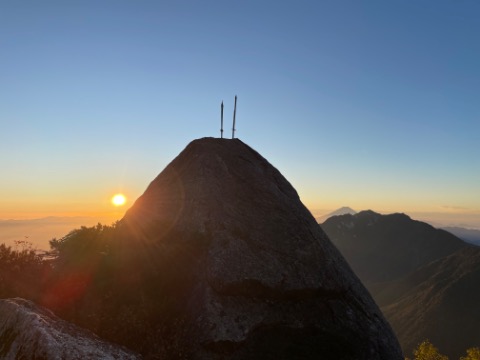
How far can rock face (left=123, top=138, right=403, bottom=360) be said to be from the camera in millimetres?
10633

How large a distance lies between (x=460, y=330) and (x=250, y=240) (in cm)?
19577

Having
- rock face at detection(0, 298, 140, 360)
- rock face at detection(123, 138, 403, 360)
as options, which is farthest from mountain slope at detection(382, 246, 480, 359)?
rock face at detection(0, 298, 140, 360)

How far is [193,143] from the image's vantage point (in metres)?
17.1

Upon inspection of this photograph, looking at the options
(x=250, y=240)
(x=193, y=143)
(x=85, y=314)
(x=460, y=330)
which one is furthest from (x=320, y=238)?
(x=460, y=330)

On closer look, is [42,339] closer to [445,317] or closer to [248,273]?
[248,273]

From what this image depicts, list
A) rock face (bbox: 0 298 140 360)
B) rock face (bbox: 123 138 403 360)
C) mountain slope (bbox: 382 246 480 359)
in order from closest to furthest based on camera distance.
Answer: rock face (bbox: 0 298 140 360) < rock face (bbox: 123 138 403 360) < mountain slope (bbox: 382 246 480 359)

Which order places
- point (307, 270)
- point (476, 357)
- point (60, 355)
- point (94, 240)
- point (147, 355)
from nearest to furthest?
point (60, 355)
point (147, 355)
point (307, 270)
point (94, 240)
point (476, 357)

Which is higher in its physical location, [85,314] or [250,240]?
[250,240]

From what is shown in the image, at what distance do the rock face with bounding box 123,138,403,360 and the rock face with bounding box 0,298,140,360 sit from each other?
86.7 inches

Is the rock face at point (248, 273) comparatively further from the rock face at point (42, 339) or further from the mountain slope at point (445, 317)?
the mountain slope at point (445, 317)

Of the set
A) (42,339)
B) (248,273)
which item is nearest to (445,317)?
(248,273)

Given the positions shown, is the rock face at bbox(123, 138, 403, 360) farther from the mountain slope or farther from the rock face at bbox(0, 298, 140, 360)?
the mountain slope

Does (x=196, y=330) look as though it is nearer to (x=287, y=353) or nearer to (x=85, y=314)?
(x=287, y=353)

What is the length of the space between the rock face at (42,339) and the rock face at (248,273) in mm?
2202
